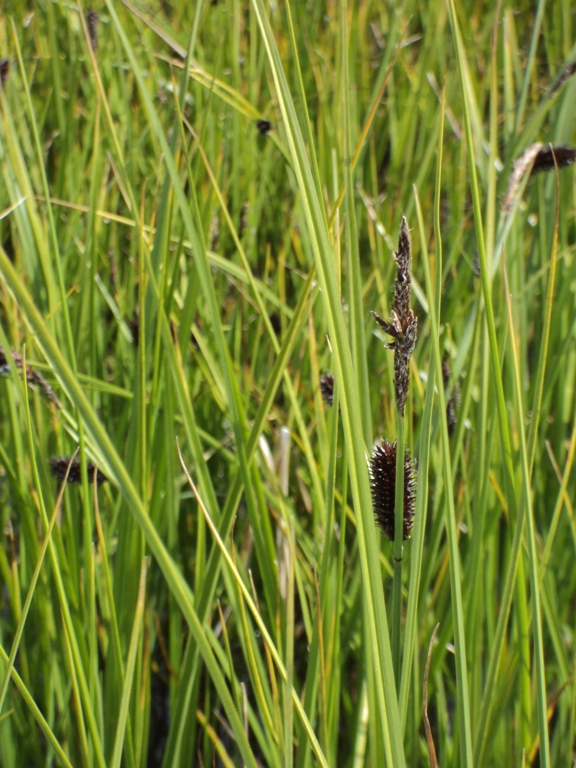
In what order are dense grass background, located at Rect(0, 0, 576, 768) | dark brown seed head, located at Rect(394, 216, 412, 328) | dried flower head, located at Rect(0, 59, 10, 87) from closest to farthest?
dark brown seed head, located at Rect(394, 216, 412, 328)
dense grass background, located at Rect(0, 0, 576, 768)
dried flower head, located at Rect(0, 59, 10, 87)

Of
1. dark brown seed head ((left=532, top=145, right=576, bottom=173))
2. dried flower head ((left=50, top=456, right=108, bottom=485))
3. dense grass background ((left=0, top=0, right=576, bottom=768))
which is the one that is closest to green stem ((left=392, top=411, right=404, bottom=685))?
dense grass background ((left=0, top=0, right=576, bottom=768))

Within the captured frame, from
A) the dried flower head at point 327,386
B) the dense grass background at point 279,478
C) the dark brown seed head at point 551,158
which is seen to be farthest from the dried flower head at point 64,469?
the dark brown seed head at point 551,158

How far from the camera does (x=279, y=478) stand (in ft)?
2.81

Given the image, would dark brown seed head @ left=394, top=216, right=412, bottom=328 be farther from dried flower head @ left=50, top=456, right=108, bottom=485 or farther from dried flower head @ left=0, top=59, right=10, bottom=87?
dried flower head @ left=0, top=59, right=10, bottom=87

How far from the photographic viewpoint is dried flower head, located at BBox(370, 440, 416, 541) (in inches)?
17.7

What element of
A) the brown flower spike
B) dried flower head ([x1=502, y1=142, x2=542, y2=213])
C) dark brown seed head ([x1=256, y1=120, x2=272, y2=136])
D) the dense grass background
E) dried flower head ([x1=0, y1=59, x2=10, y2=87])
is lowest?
the dense grass background

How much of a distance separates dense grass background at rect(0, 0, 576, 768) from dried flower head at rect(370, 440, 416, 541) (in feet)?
0.06

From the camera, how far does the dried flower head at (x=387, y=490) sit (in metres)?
0.45

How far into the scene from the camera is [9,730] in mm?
744

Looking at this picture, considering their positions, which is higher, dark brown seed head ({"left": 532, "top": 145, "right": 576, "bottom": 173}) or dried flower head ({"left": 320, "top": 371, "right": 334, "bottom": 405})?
dark brown seed head ({"left": 532, "top": 145, "right": 576, "bottom": 173})

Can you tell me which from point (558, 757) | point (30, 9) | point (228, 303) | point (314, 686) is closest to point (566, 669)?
point (558, 757)

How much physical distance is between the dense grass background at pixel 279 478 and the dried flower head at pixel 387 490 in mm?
20

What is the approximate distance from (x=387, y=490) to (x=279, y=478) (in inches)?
16.3

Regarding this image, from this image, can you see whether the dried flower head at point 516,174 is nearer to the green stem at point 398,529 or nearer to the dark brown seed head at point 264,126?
the green stem at point 398,529
